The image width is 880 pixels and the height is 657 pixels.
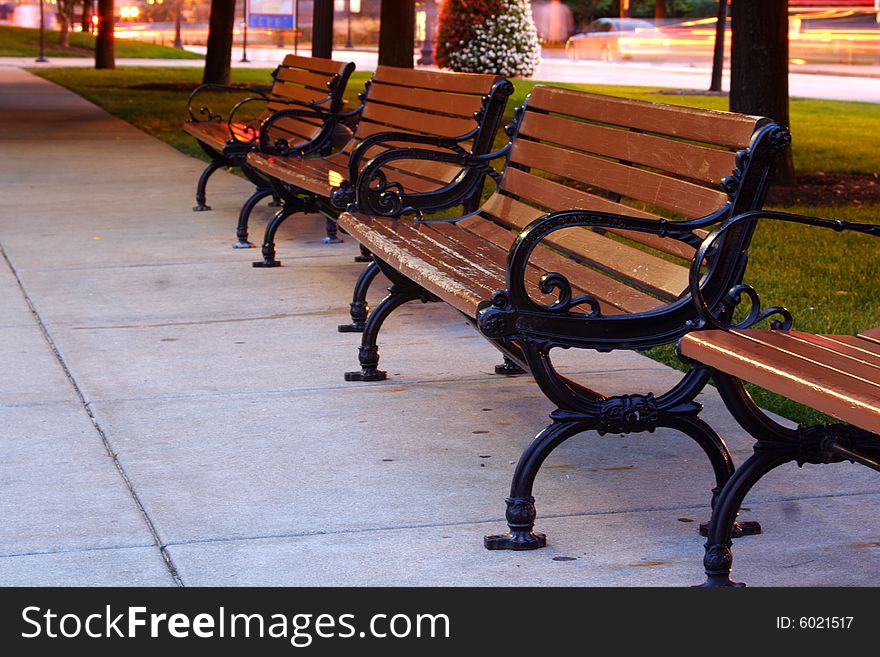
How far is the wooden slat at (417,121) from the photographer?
6633 millimetres

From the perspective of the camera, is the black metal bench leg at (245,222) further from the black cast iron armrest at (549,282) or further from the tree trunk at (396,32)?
the tree trunk at (396,32)

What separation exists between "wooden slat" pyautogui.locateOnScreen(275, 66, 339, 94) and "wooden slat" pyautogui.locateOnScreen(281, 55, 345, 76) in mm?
23

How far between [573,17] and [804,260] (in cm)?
6108

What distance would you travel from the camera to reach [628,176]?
15.5 ft

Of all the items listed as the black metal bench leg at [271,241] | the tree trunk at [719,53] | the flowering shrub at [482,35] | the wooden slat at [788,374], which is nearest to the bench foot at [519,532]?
the wooden slat at [788,374]

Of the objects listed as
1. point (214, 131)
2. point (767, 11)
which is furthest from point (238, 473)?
point (767, 11)

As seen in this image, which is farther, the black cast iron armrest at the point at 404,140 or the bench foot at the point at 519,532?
the black cast iron armrest at the point at 404,140

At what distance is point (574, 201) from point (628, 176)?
33 centimetres

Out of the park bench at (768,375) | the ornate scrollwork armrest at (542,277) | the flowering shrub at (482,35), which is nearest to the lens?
the park bench at (768,375)

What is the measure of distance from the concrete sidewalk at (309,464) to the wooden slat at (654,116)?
3.37 ft

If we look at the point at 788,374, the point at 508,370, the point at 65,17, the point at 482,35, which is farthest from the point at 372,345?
the point at 65,17

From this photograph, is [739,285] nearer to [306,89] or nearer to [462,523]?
[462,523]

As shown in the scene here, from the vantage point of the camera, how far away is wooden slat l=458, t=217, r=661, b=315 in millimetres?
4320

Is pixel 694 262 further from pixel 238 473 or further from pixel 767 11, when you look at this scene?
pixel 767 11
